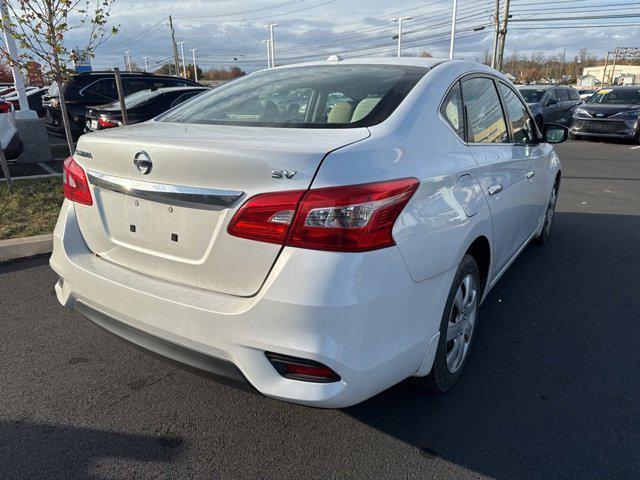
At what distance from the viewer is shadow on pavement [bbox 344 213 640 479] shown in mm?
2240

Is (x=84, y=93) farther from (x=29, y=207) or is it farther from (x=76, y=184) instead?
(x=76, y=184)

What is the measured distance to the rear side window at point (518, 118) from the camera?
3.55 m

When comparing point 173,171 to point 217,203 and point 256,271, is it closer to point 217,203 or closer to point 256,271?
point 217,203

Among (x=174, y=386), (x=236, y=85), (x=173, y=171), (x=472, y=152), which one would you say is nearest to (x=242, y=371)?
(x=173, y=171)

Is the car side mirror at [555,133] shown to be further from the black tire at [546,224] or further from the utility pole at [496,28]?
the utility pole at [496,28]

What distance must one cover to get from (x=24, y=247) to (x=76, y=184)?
2.71 metres

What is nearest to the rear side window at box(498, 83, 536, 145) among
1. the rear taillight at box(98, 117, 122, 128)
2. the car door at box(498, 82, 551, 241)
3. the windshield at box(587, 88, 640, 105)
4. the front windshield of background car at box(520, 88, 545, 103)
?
the car door at box(498, 82, 551, 241)

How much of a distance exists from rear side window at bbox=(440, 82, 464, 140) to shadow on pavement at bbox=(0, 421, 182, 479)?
201cm

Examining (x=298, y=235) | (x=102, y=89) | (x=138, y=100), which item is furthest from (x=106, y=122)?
(x=298, y=235)

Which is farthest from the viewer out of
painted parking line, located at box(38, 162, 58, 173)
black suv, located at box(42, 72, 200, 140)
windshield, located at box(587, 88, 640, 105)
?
windshield, located at box(587, 88, 640, 105)

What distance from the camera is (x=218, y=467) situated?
2.16m

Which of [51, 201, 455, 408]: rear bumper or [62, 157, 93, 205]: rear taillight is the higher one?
[62, 157, 93, 205]: rear taillight

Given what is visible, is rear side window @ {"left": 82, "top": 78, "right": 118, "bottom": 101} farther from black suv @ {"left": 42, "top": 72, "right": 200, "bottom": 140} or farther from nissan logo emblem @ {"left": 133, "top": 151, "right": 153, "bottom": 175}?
nissan logo emblem @ {"left": 133, "top": 151, "right": 153, "bottom": 175}

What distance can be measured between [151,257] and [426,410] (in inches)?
60.1
